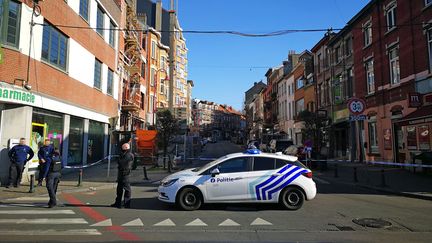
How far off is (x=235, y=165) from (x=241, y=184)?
56 cm

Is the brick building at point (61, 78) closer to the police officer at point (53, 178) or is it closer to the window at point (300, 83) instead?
the police officer at point (53, 178)

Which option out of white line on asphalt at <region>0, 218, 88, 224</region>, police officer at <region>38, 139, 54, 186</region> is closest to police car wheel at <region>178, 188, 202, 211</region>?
white line on asphalt at <region>0, 218, 88, 224</region>

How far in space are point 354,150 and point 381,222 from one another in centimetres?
2005

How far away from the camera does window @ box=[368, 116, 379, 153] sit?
24752 mm

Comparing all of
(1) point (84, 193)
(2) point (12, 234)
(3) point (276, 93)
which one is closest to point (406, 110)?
(1) point (84, 193)

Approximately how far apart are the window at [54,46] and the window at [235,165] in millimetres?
11002

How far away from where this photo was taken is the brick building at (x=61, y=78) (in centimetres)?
1405

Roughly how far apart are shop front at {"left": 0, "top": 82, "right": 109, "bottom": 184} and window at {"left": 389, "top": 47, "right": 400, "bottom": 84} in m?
18.8

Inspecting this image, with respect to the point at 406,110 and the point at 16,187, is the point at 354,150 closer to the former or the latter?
the point at 406,110

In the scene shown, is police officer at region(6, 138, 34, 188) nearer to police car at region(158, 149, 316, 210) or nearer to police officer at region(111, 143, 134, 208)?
police officer at region(111, 143, 134, 208)

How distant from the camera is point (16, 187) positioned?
13.5m

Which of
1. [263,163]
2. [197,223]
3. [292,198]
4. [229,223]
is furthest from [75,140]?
[229,223]

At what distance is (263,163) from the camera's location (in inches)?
393

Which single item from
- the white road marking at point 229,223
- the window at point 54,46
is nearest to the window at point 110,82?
the window at point 54,46
